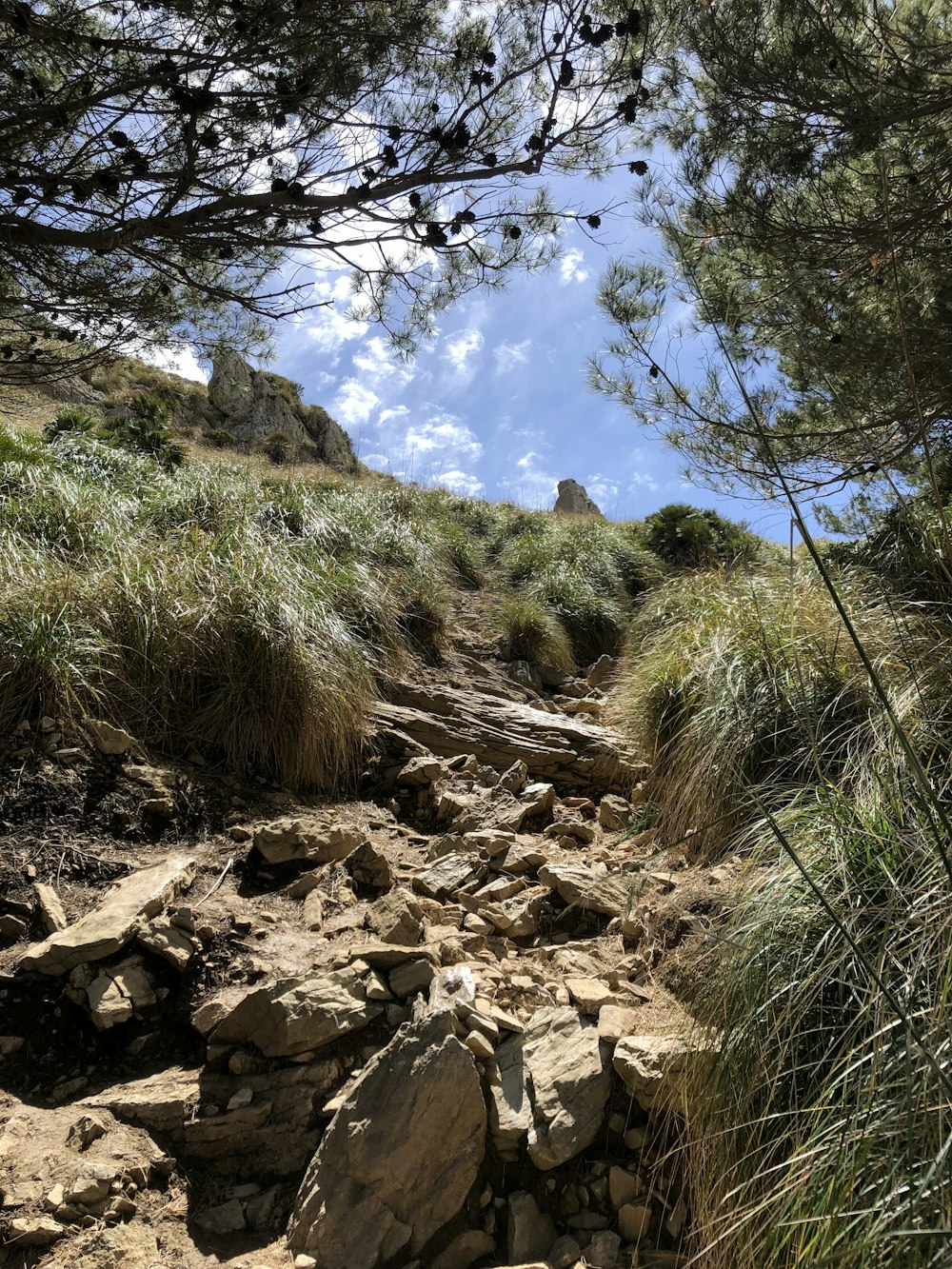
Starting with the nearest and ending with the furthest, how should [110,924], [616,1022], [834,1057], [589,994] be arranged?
[834,1057] → [616,1022] → [589,994] → [110,924]

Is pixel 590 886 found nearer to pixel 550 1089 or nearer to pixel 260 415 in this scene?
pixel 550 1089

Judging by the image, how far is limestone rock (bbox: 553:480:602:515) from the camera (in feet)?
69.0

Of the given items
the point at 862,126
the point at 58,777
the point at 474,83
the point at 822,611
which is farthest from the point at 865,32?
the point at 58,777

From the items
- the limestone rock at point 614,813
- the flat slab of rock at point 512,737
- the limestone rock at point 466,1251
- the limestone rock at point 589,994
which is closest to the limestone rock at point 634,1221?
the limestone rock at point 466,1251

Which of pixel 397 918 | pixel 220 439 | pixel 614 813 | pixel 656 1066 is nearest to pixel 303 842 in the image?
pixel 397 918

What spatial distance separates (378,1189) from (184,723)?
8.97 feet

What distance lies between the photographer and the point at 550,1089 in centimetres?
221

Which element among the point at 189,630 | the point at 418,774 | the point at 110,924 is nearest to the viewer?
the point at 110,924

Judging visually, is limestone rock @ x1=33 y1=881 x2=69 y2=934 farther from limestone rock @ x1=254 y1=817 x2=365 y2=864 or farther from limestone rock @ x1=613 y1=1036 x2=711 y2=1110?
limestone rock @ x1=613 y1=1036 x2=711 y2=1110

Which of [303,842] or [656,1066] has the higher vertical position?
[303,842]

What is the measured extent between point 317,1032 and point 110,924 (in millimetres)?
836

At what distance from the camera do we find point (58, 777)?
138 inches

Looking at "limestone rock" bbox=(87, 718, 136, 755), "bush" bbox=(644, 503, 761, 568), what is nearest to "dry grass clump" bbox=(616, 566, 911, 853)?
"limestone rock" bbox=(87, 718, 136, 755)

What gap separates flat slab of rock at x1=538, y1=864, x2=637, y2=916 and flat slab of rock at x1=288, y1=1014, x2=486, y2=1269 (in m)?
1.17
